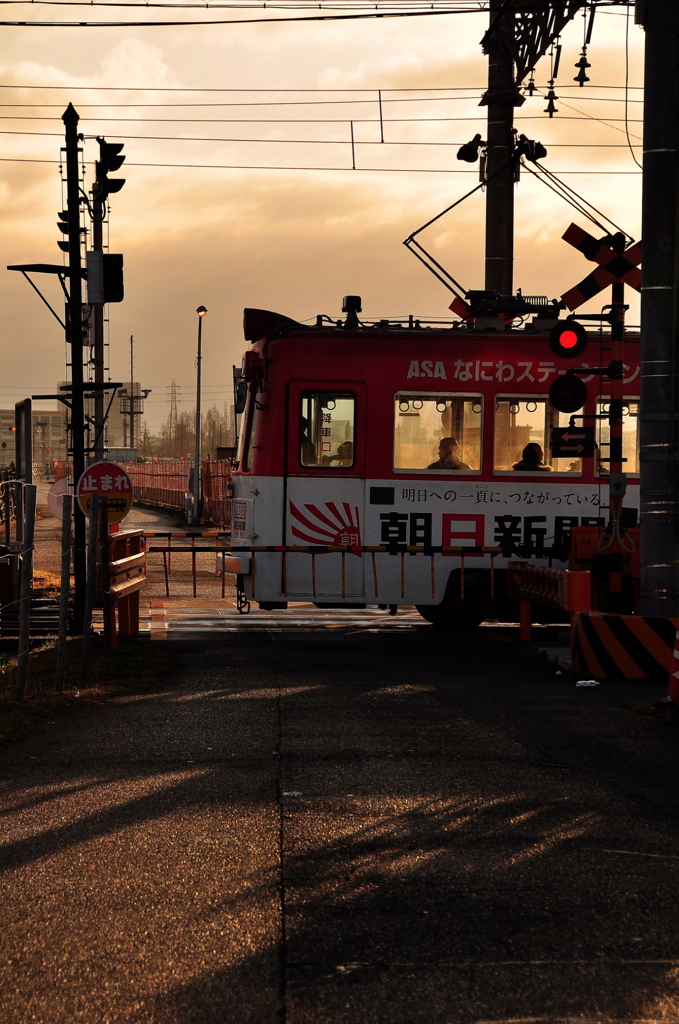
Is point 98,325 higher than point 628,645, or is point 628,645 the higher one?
point 98,325

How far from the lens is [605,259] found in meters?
12.5

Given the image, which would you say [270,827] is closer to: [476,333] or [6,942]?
[6,942]

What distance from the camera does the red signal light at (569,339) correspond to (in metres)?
12.2

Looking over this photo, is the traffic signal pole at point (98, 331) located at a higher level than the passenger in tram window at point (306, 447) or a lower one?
higher

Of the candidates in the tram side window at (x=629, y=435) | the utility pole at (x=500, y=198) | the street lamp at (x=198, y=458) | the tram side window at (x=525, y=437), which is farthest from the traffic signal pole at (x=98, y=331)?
the street lamp at (x=198, y=458)

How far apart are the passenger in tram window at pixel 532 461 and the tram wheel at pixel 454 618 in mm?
1961

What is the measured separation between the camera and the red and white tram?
557 inches

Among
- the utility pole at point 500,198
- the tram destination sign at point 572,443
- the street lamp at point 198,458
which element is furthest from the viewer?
the street lamp at point 198,458

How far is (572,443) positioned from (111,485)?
5206 millimetres

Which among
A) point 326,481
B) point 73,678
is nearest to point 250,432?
point 326,481

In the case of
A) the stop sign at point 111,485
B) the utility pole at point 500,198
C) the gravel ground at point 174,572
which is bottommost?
the gravel ground at point 174,572

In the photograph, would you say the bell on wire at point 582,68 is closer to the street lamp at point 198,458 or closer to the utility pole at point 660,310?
the utility pole at point 660,310

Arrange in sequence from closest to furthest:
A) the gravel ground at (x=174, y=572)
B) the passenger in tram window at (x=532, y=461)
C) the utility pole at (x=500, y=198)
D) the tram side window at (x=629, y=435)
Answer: the passenger in tram window at (x=532, y=461) → the tram side window at (x=629, y=435) → the utility pole at (x=500, y=198) → the gravel ground at (x=174, y=572)

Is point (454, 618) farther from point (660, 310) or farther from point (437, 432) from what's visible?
point (660, 310)
